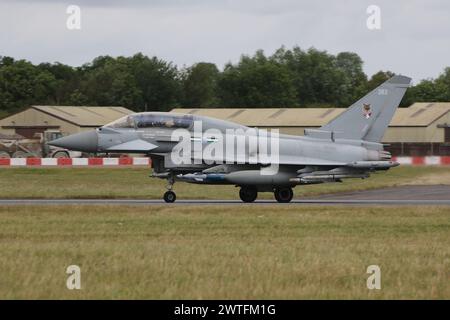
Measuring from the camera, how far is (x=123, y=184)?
39219mm

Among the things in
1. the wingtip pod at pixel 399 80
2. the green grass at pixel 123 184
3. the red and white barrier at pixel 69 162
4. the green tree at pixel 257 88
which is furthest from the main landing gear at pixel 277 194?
the green tree at pixel 257 88

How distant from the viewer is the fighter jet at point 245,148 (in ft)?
93.5

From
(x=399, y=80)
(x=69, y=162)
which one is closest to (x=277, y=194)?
(x=399, y=80)

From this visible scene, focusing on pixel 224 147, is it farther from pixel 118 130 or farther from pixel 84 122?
pixel 84 122

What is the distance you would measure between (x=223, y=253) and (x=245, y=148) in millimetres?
12590

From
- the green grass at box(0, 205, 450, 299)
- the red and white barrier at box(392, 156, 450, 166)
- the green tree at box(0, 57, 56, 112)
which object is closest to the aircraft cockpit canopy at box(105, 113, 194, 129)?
the green grass at box(0, 205, 450, 299)

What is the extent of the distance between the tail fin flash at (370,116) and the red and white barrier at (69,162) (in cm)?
2191

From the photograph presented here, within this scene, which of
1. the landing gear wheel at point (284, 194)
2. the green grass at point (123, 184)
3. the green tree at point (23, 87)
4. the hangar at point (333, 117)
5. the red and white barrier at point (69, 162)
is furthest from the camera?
the green tree at point (23, 87)

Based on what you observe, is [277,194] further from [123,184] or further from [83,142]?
[123,184]

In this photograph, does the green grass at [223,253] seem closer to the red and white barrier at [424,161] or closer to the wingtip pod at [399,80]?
the wingtip pod at [399,80]

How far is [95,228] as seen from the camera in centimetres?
2050

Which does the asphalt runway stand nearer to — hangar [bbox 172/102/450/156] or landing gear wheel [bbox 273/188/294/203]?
landing gear wheel [bbox 273/188/294/203]

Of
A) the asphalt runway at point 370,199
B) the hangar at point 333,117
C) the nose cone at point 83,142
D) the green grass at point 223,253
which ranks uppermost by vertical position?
the hangar at point 333,117
